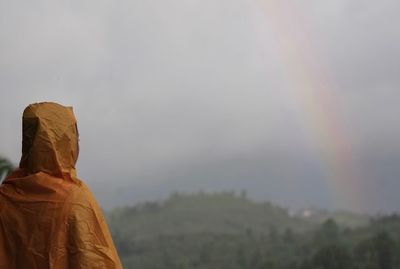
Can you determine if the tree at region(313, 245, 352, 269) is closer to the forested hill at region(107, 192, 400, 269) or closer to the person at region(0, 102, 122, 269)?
the forested hill at region(107, 192, 400, 269)

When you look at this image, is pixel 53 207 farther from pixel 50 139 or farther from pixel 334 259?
pixel 334 259

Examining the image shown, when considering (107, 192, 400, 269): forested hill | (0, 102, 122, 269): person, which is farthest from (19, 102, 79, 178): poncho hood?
(107, 192, 400, 269): forested hill

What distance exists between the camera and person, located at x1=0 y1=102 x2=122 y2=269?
3.29 metres

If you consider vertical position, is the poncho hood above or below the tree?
above

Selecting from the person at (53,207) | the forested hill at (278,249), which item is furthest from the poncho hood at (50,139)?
the forested hill at (278,249)

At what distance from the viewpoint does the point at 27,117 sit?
332 cm

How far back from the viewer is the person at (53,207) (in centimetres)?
329

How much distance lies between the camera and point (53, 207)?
3338 mm

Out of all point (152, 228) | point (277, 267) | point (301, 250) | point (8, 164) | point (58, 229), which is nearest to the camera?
point (58, 229)

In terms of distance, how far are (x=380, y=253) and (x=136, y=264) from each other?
162ft

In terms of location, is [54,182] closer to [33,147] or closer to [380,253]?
[33,147]

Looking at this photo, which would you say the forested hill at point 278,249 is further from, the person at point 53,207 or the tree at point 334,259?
the person at point 53,207

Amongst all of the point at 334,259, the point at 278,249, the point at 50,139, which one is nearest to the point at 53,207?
the point at 50,139

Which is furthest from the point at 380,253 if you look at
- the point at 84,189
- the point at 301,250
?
the point at 84,189
